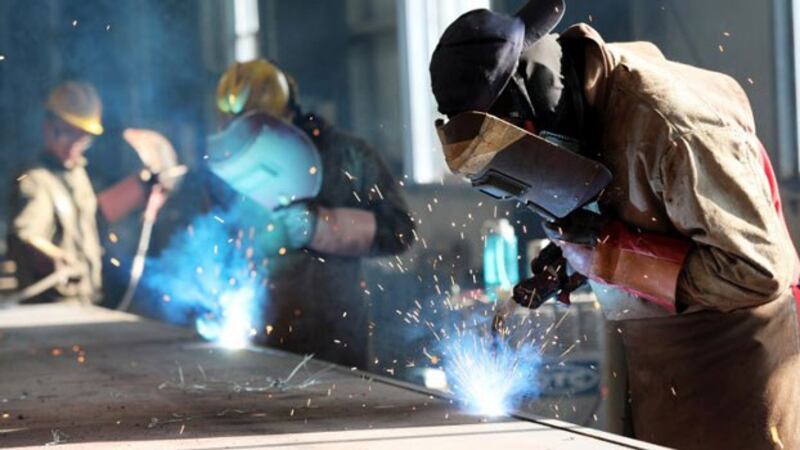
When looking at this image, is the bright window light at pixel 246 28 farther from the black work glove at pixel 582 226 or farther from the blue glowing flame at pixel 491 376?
the black work glove at pixel 582 226

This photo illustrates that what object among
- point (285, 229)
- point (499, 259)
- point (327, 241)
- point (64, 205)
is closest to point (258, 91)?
point (285, 229)

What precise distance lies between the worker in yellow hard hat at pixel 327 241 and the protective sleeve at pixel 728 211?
1.56 metres

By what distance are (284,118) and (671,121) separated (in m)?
1.80

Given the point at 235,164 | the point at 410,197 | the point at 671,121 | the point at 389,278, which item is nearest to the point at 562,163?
the point at 671,121

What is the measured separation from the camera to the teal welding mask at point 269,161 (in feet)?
10.8

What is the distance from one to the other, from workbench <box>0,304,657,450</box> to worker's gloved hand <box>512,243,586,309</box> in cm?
25

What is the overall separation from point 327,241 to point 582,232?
1.40 meters

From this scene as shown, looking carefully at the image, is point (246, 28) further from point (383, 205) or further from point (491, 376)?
point (491, 376)

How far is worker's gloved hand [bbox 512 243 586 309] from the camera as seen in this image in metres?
2.17

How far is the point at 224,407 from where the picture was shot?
2215 millimetres

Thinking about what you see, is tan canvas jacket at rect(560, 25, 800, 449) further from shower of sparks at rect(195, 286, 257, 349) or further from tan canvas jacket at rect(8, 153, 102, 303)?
tan canvas jacket at rect(8, 153, 102, 303)

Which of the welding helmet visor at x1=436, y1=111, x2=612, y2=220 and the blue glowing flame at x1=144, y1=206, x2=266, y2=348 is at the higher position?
the welding helmet visor at x1=436, y1=111, x2=612, y2=220

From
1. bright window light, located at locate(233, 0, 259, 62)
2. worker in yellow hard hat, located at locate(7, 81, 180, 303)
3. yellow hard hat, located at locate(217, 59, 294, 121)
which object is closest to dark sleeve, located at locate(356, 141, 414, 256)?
yellow hard hat, located at locate(217, 59, 294, 121)

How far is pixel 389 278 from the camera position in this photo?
4.18 metres
